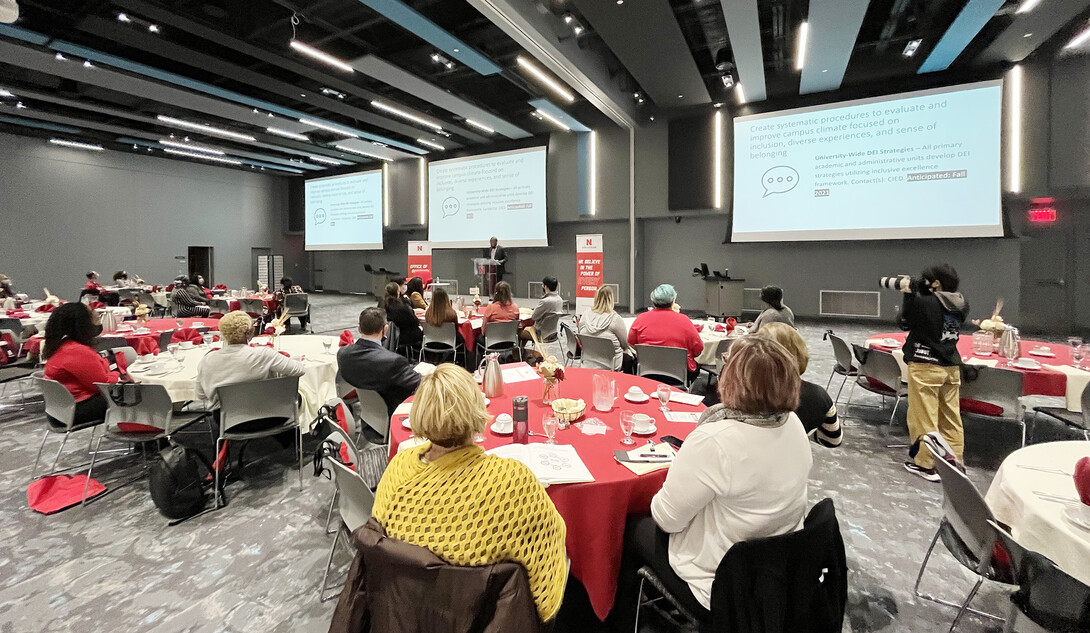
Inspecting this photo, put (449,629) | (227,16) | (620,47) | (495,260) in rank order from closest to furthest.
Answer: (449,629)
(227,16)
(620,47)
(495,260)

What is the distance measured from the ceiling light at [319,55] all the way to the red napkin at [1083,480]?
8.61 metres

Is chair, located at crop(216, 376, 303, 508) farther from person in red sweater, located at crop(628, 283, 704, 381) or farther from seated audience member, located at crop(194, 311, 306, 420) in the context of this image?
person in red sweater, located at crop(628, 283, 704, 381)

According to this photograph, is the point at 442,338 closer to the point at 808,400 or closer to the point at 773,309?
the point at 773,309

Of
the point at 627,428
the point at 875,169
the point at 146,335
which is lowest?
the point at 627,428

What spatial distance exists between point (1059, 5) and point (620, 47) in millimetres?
5462

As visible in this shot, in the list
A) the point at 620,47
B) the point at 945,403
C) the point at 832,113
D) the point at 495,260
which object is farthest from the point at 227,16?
the point at 832,113

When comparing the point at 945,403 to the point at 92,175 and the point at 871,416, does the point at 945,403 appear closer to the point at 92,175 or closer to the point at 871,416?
the point at 871,416

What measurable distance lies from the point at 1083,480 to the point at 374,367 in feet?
10.4

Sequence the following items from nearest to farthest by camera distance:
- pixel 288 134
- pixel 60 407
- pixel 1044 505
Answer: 1. pixel 1044 505
2. pixel 60 407
3. pixel 288 134

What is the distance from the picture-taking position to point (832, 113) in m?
8.57

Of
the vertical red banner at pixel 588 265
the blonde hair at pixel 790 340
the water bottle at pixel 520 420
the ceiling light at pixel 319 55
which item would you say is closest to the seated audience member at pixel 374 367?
the water bottle at pixel 520 420

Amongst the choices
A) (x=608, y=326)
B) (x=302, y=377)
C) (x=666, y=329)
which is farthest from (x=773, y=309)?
(x=302, y=377)

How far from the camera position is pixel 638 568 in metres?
1.80

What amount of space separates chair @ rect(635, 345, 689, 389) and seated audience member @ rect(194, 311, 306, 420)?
2807 millimetres
